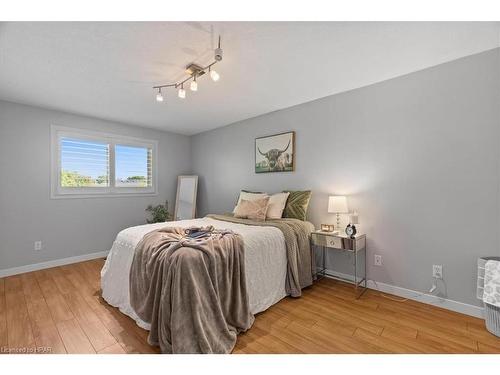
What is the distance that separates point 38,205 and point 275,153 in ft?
11.7

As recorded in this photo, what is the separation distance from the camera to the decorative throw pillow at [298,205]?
116 inches

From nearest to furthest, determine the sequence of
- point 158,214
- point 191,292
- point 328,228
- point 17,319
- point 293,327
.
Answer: point 191,292, point 293,327, point 17,319, point 328,228, point 158,214

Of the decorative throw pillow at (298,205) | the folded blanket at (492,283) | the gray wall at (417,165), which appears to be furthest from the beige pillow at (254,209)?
the folded blanket at (492,283)

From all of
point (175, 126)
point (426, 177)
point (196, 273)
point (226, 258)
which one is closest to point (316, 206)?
point (426, 177)

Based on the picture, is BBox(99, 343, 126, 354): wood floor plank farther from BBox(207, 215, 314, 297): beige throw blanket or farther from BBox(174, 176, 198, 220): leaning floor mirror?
BBox(174, 176, 198, 220): leaning floor mirror

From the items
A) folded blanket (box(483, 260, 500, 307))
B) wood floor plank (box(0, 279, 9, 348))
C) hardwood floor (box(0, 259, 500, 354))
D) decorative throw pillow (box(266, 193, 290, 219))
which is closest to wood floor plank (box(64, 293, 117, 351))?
hardwood floor (box(0, 259, 500, 354))

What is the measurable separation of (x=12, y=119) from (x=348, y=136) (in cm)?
447

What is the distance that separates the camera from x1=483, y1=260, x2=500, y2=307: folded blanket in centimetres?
170

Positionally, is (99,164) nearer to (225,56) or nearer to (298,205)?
(225,56)

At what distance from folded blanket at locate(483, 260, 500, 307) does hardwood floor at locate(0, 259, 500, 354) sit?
28 centimetres

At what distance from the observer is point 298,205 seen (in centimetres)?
299

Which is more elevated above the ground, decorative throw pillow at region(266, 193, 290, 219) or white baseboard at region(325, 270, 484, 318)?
decorative throw pillow at region(266, 193, 290, 219)

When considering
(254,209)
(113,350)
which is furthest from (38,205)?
(254,209)
